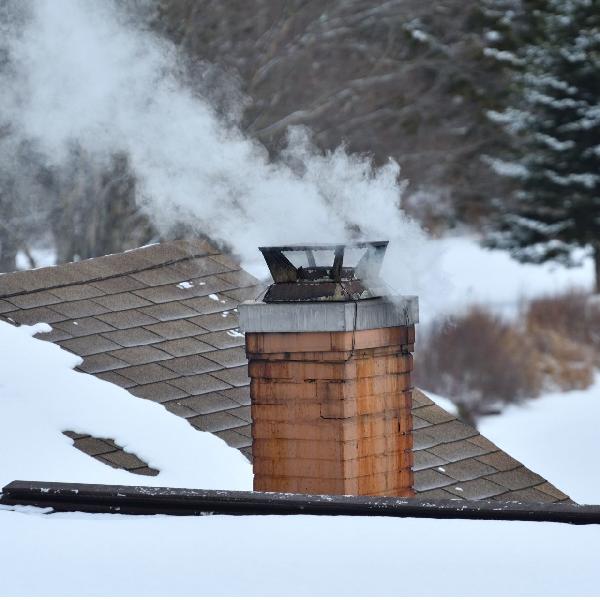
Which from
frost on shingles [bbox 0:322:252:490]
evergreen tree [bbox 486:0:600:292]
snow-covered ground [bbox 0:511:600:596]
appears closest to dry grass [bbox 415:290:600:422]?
evergreen tree [bbox 486:0:600:292]

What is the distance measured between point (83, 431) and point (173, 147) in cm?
455

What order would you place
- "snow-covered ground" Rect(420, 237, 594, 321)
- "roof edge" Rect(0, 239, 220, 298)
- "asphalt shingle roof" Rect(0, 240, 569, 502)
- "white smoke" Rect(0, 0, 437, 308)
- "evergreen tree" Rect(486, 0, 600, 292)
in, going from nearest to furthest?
"white smoke" Rect(0, 0, 437, 308) < "asphalt shingle roof" Rect(0, 240, 569, 502) < "roof edge" Rect(0, 239, 220, 298) < "snow-covered ground" Rect(420, 237, 594, 321) < "evergreen tree" Rect(486, 0, 600, 292)

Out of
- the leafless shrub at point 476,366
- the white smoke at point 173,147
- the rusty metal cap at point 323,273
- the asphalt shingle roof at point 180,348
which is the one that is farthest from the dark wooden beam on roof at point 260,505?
the leafless shrub at point 476,366

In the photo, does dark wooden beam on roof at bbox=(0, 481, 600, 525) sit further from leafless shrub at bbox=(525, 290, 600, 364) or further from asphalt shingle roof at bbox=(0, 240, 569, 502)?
leafless shrub at bbox=(525, 290, 600, 364)

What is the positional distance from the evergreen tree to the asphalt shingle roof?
17.0m

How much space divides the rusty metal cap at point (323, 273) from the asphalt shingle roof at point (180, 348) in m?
1.29

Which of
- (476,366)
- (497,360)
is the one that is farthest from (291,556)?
(497,360)

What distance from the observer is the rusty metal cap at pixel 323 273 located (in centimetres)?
630

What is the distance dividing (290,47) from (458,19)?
13.8ft

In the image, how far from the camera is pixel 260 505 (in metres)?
5.05

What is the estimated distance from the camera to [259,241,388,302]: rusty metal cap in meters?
6.30

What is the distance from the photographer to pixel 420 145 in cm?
2462

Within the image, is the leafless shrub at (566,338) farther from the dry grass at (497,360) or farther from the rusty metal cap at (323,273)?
the rusty metal cap at (323,273)

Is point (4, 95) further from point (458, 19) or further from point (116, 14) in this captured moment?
point (458, 19)
